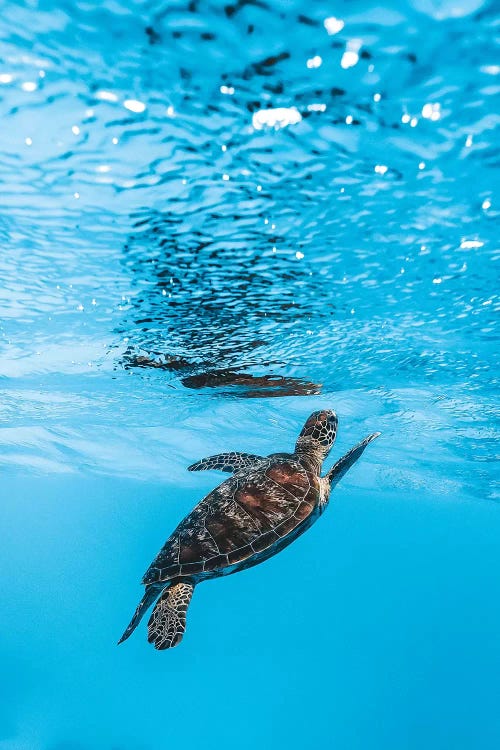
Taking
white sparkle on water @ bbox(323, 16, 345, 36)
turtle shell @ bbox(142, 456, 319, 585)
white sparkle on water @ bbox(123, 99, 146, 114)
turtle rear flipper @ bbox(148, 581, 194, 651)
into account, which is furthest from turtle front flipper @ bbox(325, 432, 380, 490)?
white sparkle on water @ bbox(123, 99, 146, 114)

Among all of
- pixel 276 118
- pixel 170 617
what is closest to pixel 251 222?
pixel 276 118

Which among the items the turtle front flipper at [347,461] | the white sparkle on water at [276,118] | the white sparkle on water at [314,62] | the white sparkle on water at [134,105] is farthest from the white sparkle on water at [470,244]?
the white sparkle on water at [134,105]

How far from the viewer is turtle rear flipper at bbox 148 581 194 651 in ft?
17.4

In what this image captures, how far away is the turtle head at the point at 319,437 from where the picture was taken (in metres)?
7.94

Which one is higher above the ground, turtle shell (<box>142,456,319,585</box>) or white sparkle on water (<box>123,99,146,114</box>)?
white sparkle on water (<box>123,99,146,114</box>)

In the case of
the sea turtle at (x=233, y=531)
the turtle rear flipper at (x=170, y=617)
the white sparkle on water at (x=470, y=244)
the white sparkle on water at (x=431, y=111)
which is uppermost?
the white sparkle on water at (x=431, y=111)

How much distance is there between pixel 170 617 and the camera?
5645 millimetres

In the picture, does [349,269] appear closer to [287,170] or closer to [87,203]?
[287,170]

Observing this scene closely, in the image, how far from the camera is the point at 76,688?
111875mm

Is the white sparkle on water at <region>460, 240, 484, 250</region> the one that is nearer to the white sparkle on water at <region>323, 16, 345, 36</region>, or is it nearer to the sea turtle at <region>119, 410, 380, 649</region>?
the sea turtle at <region>119, 410, 380, 649</region>

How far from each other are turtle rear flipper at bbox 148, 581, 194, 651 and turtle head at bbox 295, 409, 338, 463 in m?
3.06

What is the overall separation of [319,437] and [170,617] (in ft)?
12.6

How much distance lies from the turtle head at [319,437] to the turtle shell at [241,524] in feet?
2.92

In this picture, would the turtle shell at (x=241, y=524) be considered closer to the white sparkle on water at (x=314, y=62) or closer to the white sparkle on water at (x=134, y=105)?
the white sparkle on water at (x=134, y=105)
